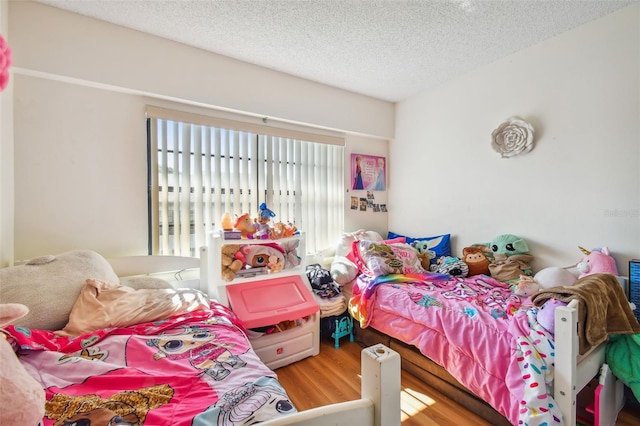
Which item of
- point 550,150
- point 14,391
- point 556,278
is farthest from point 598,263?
point 14,391

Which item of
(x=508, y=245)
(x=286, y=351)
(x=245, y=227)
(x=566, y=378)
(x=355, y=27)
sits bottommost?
(x=286, y=351)

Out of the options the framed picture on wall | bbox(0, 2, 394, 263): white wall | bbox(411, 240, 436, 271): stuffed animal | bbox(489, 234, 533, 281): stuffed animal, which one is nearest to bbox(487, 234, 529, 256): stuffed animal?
bbox(489, 234, 533, 281): stuffed animal

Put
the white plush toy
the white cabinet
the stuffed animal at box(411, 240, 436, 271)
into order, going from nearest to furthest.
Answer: the white cabinet
the white plush toy
the stuffed animal at box(411, 240, 436, 271)

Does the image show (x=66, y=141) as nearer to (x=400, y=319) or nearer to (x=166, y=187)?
(x=166, y=187)

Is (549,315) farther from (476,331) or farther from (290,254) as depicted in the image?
(290,254)

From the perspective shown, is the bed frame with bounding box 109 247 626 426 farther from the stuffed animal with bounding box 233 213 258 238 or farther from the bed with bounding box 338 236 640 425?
the stuffed animal with bounding box 233 213 258 238

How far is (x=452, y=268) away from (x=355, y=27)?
207 centimetres

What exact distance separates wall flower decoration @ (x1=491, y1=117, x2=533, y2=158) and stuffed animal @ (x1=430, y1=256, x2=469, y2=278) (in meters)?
1.02

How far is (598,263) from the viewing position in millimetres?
1790

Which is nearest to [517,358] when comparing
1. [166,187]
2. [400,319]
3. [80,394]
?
[400,319]

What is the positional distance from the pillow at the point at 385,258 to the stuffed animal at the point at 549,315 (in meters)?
1.16

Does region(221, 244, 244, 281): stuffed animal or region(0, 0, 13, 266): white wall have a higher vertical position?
region(0, 0, 13, 266): white wall

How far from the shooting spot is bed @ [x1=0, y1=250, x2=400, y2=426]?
693 mm

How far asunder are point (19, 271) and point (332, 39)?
2.40m
